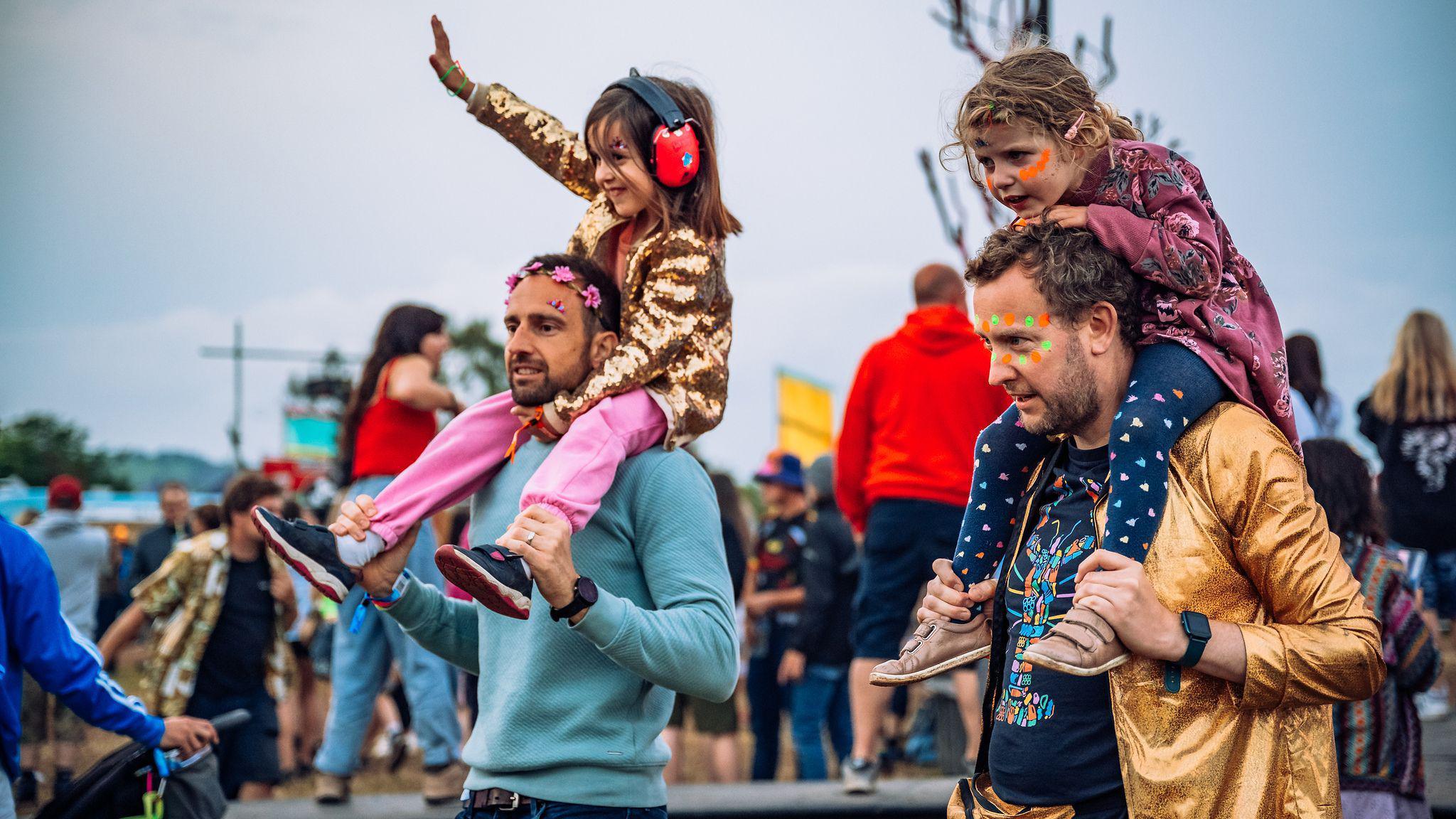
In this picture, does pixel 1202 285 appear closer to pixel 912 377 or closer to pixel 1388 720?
pixel 1388 720

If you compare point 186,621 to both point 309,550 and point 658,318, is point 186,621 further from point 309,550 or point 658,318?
point 658,318

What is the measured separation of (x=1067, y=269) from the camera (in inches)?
85.8

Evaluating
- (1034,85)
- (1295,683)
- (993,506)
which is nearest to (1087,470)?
(993,506)

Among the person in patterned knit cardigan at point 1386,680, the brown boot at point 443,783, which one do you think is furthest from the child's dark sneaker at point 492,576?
the brown boot at point 443,783

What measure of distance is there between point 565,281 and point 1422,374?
593 cm

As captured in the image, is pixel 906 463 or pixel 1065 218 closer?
pixel 1065 218

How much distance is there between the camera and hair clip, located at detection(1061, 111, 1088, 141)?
2363 mm

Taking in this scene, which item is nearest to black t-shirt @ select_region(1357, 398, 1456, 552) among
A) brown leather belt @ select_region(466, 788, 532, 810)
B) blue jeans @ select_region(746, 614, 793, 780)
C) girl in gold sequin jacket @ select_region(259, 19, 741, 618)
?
blue jeans @ select_region(746, 614, 793, 780)

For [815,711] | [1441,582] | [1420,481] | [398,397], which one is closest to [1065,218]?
[398,397]

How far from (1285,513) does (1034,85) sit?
35.0 inches

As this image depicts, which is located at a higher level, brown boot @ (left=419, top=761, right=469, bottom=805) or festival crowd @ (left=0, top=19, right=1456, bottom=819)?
festival crowd @ (left=0, top=19, right=1456, bottom=819)

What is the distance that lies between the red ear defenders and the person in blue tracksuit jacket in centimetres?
192

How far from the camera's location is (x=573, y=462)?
2713mm

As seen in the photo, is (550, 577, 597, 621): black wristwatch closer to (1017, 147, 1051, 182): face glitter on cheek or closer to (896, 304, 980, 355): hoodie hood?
(1017, 147, 1051, 182): face glitter on cheek
